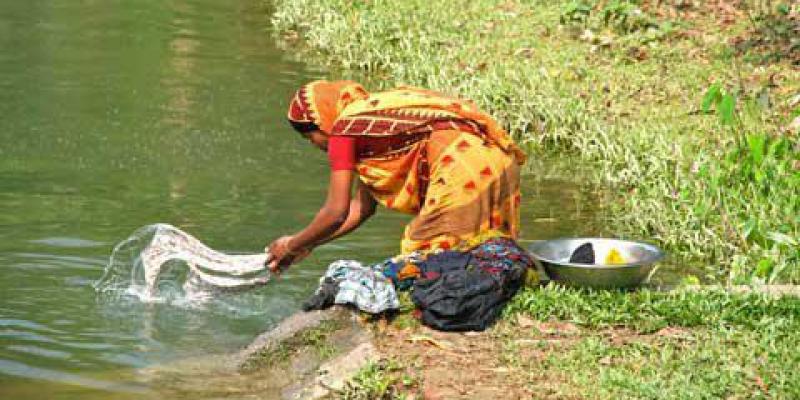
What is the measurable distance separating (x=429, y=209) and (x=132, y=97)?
603cm

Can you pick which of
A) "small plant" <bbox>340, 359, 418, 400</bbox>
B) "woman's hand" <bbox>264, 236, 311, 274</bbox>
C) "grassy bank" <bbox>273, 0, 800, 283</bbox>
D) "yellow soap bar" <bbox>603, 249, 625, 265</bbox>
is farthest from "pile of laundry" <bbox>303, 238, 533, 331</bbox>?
"grassy bank" <bbox>273, 0, 800, 283</bbox>

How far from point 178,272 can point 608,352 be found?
2739 mm

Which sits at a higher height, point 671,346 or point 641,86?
point 641,86

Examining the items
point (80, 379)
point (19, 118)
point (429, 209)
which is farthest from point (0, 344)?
point (19, 118)

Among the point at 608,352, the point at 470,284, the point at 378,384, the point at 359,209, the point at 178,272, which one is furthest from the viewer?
the point at 178,272

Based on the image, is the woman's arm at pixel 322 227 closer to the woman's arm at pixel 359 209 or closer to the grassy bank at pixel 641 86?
the woman's arm at pixel 359 209

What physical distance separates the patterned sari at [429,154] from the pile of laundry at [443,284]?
0.13 meters

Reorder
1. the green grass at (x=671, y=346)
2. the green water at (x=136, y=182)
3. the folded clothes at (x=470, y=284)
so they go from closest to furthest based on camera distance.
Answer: the green grass at (x=671, y=346) → the folded clothes at (x=470, y=284) → the green water at (x=136, y=182)

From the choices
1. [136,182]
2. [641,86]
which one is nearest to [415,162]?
[136,182]

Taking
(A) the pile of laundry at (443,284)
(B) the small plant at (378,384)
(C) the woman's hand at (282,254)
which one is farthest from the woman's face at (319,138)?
(B) the small plant at (378,384)

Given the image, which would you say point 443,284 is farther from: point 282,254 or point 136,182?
point 136,182

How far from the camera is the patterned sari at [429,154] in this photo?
6184mm

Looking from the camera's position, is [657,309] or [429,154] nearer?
[657,309]

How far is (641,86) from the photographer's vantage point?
11.3 m
